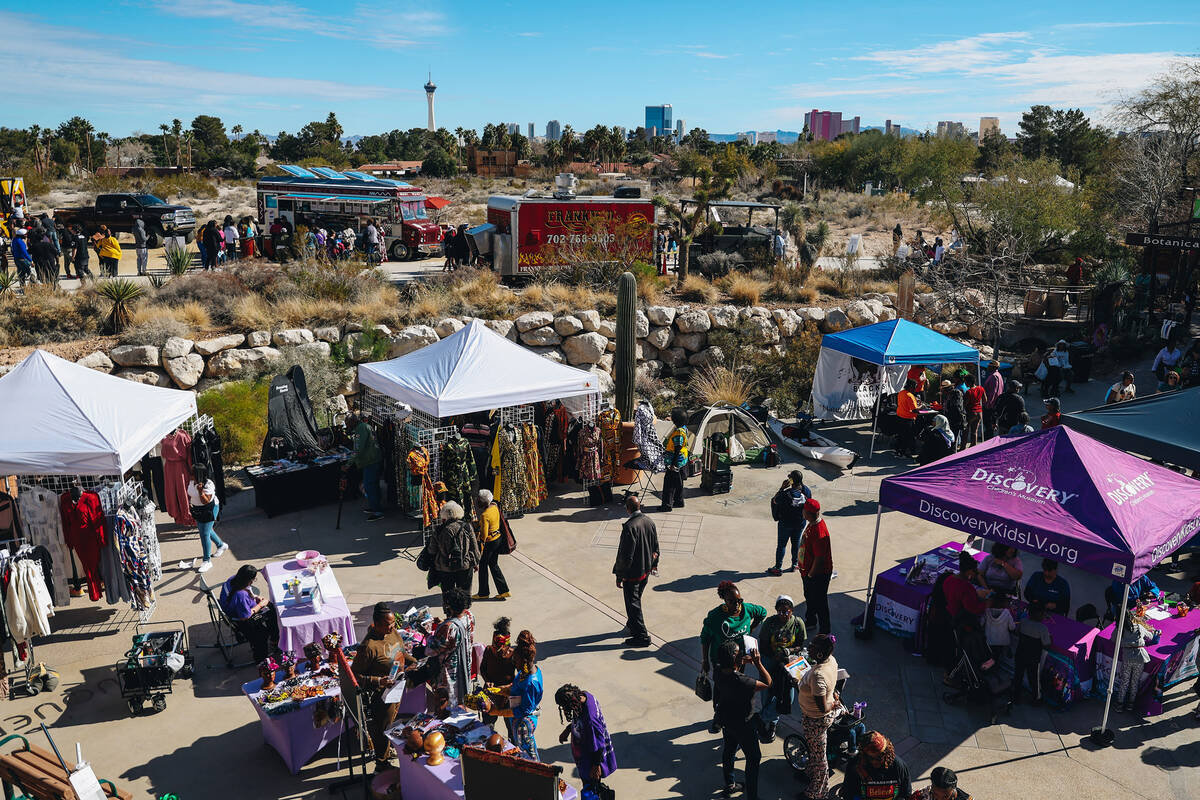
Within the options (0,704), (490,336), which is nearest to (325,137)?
(490,336)

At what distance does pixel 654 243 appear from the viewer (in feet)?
75.7

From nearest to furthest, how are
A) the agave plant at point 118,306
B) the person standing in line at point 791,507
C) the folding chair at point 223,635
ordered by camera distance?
the folding chair at point 223,635 → the person standing in line at point 791,507 → the agave plant at point 118,306

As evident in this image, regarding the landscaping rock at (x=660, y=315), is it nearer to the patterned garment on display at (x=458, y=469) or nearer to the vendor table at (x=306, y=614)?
the patterned garment on display at (x=458, y=469)

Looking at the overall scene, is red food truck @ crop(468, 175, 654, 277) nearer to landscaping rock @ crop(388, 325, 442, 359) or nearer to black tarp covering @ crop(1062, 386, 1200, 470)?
landscaping rock @ crop(388, 325, 442, 359)

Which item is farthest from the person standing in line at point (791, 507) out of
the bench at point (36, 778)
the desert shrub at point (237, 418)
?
the desert shrub at point (237, 418)

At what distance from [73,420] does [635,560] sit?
6068 millimetres

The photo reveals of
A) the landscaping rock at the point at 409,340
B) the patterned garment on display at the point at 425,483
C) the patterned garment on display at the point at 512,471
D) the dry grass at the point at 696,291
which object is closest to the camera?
the patterned garment on display at the point at 425,483

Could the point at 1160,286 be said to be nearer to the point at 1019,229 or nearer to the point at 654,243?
the point at 1019,229

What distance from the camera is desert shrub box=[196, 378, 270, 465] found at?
14.0 metres

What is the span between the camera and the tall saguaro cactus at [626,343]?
1408 cm

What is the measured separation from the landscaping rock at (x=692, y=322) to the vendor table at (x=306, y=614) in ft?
40.9

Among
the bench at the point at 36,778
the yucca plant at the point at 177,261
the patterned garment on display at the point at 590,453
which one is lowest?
the bench at the point at 36,778

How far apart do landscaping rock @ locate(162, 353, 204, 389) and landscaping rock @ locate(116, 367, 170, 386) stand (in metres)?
0.13

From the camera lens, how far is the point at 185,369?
15.2m
